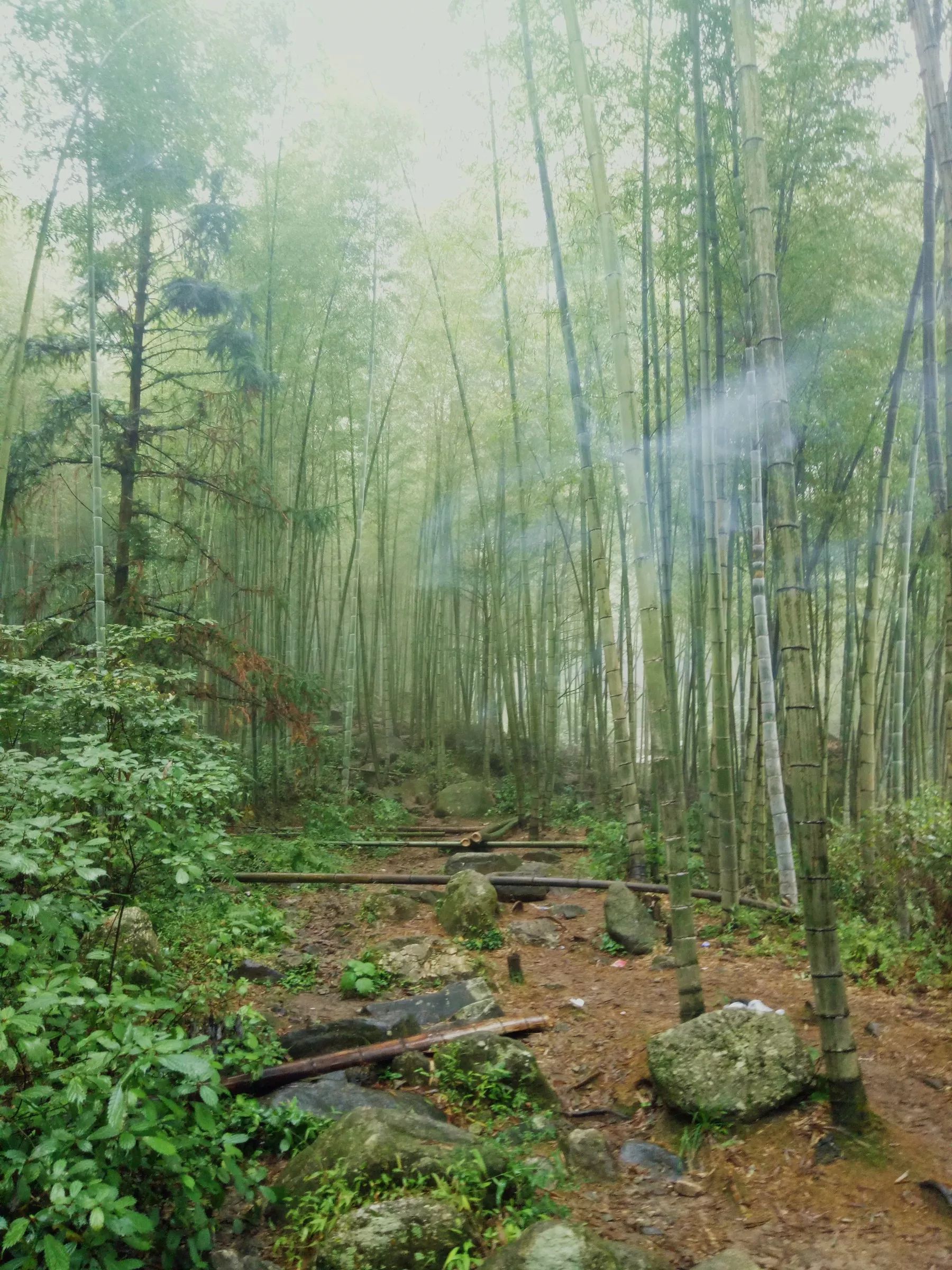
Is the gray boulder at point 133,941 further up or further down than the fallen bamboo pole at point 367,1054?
further up

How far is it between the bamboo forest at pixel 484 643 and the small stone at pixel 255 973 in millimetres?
22

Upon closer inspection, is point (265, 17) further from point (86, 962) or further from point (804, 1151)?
point (804, 1151)

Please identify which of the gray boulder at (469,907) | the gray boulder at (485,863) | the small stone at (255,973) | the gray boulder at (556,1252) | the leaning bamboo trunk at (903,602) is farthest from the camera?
the gray boulder at (485,863)

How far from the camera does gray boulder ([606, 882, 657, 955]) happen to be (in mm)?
4312

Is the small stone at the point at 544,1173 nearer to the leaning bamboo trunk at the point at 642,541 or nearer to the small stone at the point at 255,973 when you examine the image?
the leaning bamboo trunk at the point at 642,541

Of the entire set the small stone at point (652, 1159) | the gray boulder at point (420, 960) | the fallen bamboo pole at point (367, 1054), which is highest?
the fallen bamboo pole at point (367, 1054)

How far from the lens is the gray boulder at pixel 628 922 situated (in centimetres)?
431

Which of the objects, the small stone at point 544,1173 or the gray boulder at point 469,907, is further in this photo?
the gray boulder at point 469,907

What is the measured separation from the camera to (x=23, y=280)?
8195mm

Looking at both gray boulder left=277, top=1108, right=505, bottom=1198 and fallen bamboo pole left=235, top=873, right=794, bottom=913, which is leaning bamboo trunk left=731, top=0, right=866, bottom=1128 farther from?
fallen bamboo pole left=235, top=873, right=794, bottom=913

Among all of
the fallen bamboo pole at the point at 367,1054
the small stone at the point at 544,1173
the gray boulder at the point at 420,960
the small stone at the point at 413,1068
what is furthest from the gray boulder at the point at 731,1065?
the gray boulder at the point at 420,960

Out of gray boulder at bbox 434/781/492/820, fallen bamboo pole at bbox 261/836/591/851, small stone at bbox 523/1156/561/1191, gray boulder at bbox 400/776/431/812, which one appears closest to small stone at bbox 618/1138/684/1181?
small stone at bbox 523/1156/561/1191

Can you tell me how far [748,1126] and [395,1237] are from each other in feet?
3.84

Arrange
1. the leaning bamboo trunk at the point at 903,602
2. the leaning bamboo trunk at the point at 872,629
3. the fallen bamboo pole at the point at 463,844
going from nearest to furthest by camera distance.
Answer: the leaning bamboo trunk at the point at 872,629, the leaning bamboo trunk at the point at 903,602, the fallen bamboo pole at the point at 463,844
